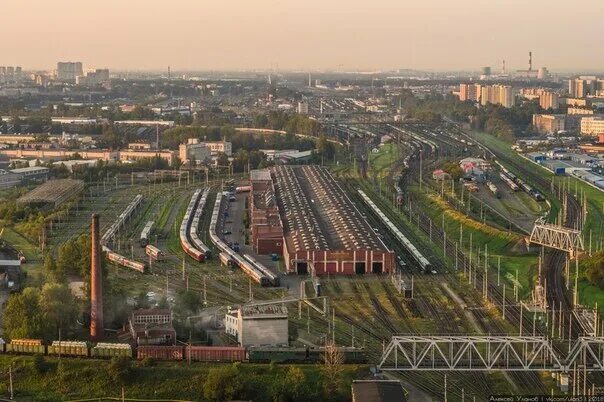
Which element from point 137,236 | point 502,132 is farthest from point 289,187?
point 502,132

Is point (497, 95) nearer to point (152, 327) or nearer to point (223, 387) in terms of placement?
point (152, 327)

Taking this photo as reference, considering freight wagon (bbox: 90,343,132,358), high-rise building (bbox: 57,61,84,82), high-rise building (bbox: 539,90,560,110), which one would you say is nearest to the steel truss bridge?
freight wagon (bbox: 90,343,132,358)

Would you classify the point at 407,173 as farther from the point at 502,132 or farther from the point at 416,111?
the point at 416,111

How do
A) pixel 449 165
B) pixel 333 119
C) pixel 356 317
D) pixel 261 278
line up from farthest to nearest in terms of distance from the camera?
pixel 333 119
pixel 449 165
pixel 261 278
pixel 356 317

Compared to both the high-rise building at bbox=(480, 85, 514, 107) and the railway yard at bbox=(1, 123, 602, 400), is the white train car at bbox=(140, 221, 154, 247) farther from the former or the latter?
the high-rise building at bbox=(480, 85, 514, 107)

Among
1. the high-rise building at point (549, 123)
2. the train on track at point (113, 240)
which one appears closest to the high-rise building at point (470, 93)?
the high-rise building at point (549, 123)

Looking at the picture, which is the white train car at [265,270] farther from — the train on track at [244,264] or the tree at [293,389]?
the tree at [293,389]
